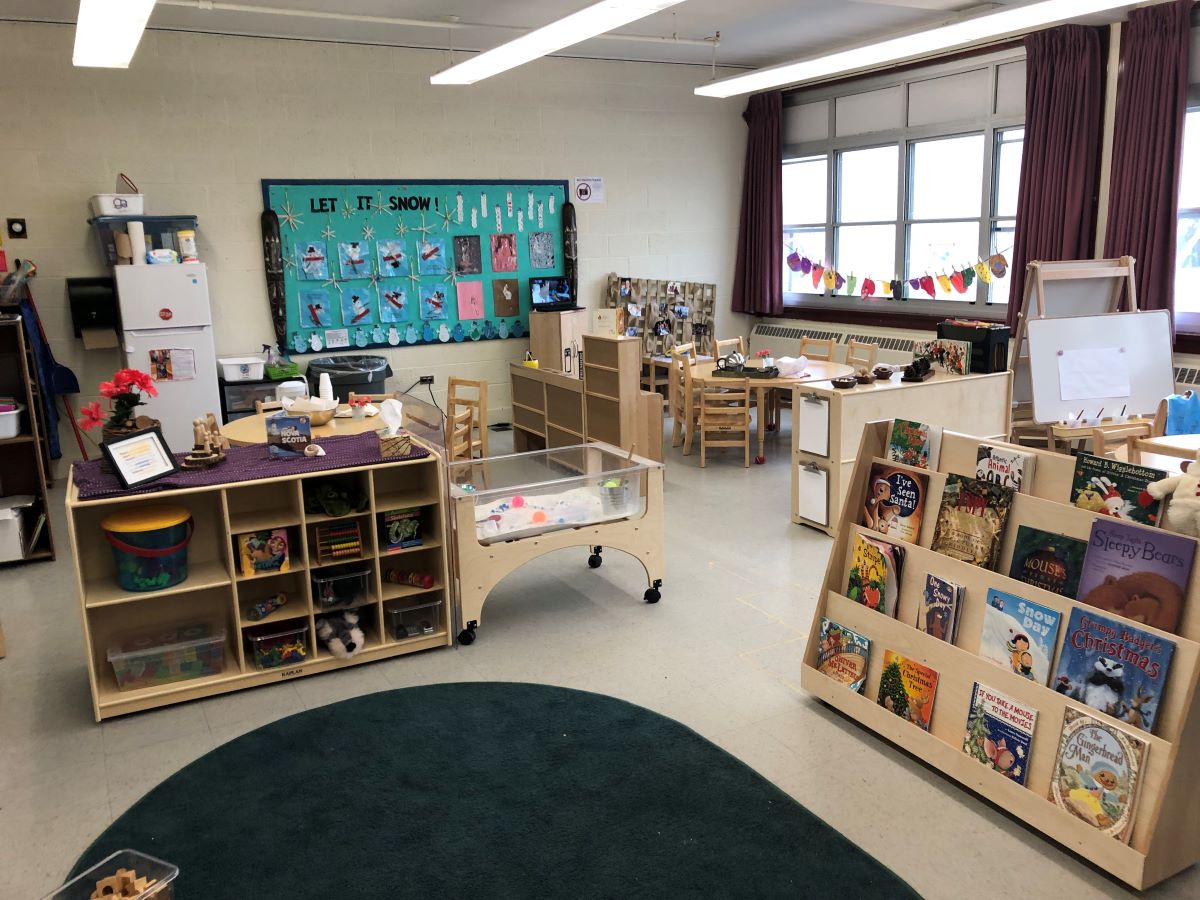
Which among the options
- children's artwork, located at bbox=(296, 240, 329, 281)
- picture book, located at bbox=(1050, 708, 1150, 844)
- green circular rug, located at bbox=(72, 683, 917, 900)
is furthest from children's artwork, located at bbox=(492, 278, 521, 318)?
picture book, located at bbox=(1050, 708, 1150, 844)

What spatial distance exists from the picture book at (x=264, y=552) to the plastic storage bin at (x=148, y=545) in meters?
0.22

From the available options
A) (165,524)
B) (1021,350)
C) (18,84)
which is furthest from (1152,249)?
(18,84)

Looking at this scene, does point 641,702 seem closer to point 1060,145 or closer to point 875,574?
point 875,574

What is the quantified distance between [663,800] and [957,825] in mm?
897

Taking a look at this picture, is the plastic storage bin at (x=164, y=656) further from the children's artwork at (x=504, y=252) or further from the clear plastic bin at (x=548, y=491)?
the children's artwork at (x=504, y=252)

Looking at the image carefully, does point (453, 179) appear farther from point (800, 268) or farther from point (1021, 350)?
point (1021, 350)

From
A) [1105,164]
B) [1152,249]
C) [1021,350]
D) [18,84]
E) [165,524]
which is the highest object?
[18,84]

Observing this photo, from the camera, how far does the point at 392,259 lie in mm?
8336

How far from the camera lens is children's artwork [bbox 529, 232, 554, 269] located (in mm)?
9023

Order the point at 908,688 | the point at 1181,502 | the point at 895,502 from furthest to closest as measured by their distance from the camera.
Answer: the point at 895,502 → the point at 908,688 → the point at 1181,502

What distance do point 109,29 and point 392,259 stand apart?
3.57 metres

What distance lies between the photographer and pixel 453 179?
27.9ft

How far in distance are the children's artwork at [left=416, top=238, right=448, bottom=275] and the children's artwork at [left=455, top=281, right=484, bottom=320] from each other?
24 centimetres

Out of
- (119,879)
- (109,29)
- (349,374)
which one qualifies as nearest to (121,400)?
(119,879)
